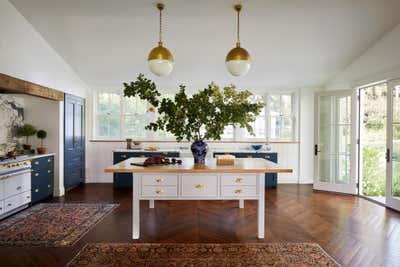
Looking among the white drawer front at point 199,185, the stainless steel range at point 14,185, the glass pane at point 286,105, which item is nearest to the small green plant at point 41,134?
the stainless steel range at point 14,185

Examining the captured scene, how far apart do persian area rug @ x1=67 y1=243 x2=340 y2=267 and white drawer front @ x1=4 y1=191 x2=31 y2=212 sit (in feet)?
5.66

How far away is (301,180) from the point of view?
609 centimetres

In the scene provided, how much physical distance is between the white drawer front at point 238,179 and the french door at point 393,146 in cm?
293

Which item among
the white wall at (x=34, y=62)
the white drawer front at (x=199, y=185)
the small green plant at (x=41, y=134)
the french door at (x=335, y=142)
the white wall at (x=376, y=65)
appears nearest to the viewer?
the white drawer front at (x=199, y=185)

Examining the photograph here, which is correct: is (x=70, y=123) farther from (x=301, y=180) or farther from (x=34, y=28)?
(x=301, y=180)

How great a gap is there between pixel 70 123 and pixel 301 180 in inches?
214

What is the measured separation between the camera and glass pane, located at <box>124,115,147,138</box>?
6.13 meters

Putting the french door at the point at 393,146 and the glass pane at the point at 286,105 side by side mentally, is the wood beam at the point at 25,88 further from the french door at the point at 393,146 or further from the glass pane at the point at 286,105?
the french door at the point at 393,146

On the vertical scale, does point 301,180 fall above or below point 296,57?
below

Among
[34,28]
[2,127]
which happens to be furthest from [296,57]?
[2,127]

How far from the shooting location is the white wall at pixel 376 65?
158 inches

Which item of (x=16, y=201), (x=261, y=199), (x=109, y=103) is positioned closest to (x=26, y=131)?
(x=16, y=201)

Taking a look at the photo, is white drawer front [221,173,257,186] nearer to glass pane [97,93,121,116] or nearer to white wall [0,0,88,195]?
white wall [0,0,88,195]

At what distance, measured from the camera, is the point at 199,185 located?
9.18 feet
